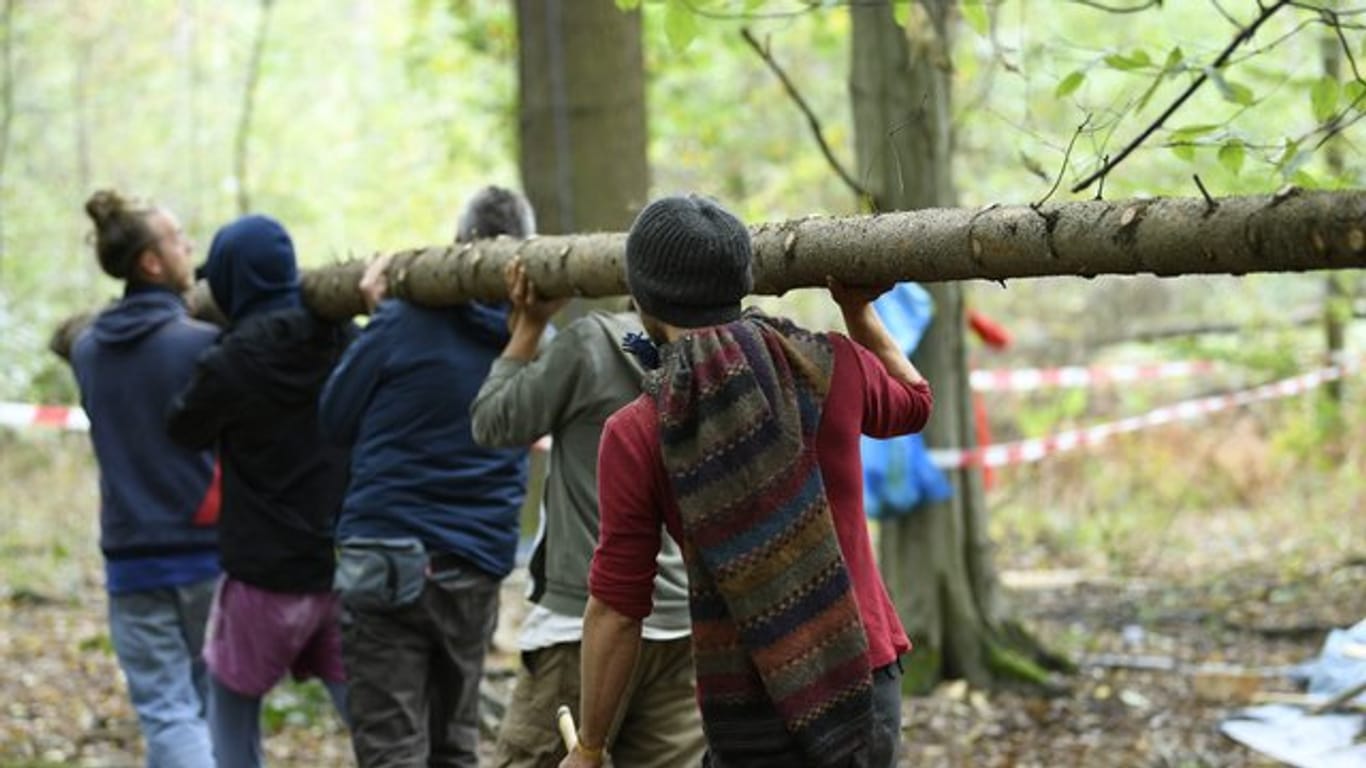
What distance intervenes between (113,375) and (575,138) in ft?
8.17

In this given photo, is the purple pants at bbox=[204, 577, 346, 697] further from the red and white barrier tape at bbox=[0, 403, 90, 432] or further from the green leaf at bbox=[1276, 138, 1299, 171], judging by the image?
the red and white barrier tape at bbox=[0, 403, 90, 432]

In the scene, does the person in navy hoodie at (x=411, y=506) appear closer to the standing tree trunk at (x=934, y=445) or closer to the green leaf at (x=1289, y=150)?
the green leaf at (x=1289, y=150)

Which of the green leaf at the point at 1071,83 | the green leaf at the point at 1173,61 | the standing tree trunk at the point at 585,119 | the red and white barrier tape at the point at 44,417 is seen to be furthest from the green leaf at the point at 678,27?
the red and white barrier tape at the point at 44,417

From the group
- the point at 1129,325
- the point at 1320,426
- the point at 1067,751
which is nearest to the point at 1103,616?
the point at 1067,751

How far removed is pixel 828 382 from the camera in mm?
3107

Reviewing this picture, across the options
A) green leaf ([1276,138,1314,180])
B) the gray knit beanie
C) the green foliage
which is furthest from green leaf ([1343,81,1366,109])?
the green foliage

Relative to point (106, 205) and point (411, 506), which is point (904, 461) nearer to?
point (411, 506)

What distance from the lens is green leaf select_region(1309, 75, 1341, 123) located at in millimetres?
3840

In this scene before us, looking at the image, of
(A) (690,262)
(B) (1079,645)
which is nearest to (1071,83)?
(A) (690,262)

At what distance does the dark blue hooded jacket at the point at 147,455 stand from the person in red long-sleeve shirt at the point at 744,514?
Result: 8.77 ft

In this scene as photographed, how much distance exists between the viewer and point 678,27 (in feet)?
14.3

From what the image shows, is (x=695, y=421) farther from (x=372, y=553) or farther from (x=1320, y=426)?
(x=1320, y=426)

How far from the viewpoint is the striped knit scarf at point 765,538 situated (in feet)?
9.55

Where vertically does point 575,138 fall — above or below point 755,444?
above
